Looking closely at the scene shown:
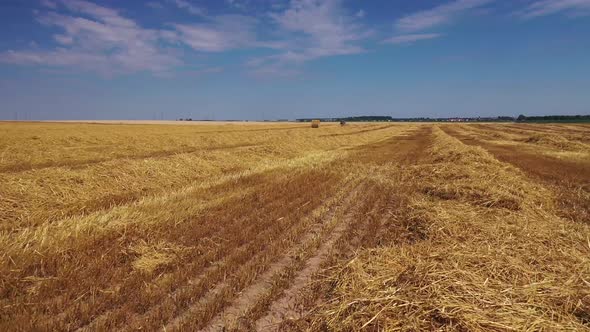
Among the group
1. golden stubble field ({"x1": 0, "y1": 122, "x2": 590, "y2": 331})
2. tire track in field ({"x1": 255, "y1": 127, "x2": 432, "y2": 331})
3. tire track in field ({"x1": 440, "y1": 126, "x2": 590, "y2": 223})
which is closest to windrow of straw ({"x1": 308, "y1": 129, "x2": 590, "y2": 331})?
golden stubble field ({"x1": 0, "y1": 122, "x2": 590, "y2": 331})

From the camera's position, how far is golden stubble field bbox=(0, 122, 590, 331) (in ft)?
12.7

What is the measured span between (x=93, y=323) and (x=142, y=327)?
1.88 ft

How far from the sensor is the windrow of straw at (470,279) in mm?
3533

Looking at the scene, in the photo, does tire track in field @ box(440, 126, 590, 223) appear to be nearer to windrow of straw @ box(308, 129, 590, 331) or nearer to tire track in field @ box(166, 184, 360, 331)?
windrow of straw @ box(308, 129, 590, 331)

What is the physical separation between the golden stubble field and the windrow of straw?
0.06 feet

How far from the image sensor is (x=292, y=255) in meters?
5.95

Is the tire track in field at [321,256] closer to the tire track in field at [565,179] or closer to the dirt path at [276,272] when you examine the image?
the dirt path at [276,272]

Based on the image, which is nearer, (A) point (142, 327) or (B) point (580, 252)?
(A) point (142, 327)

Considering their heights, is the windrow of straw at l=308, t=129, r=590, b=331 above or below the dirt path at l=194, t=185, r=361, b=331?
above

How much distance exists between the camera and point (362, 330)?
3527 millimetres

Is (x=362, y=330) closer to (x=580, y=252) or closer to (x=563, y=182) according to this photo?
(x=580, y=252)

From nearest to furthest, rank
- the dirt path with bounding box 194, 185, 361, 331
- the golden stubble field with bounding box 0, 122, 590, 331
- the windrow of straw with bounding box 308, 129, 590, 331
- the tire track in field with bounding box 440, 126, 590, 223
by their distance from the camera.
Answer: the windrow of straw with bounding box 308, 129, 590, 331
the golden stubble field with bounding box 0, 122, 590, 331
the dirt path with bounding box 194, 185, 361, 331
the tire track in field with bounding box 440, 126, 590, 223

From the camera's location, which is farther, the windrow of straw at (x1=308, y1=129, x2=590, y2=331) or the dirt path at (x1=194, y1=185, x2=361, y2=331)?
the dirt path at (x1=194, y1=185, x2=361, y2=331)

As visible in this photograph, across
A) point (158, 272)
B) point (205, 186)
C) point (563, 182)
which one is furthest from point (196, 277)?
point (563, 182)
